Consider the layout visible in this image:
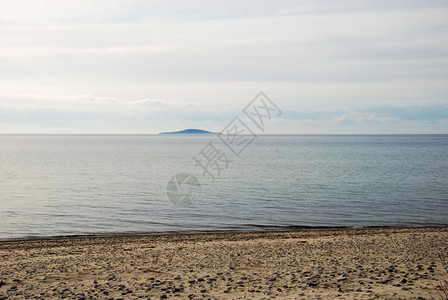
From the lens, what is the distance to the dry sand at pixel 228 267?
10.7m

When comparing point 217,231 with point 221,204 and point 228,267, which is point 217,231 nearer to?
point 221,204

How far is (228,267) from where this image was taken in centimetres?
1369

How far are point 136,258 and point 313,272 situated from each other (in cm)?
671

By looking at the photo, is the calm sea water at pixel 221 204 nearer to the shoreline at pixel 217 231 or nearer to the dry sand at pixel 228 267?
the shoreline at pixel 217 231

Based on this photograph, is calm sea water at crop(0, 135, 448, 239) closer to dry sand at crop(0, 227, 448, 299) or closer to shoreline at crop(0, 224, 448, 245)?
shoreline at crop(0, 224, 448, 245)

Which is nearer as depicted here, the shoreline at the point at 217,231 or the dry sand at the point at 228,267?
the dry sand at the point at 228,267

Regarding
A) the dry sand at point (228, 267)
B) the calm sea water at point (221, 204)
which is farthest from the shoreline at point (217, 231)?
the dry sand at point (228, 267)

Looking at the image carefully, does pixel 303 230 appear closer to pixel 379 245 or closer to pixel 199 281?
pixel 379 245

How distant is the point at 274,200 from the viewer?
110 ft

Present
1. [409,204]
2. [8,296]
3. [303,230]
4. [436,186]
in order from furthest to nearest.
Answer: [436,186] < [409,204] < [303,230] < [8,296]

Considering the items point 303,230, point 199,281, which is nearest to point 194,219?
point 303,230

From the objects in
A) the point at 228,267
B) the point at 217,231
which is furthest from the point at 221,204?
the point at 228,267

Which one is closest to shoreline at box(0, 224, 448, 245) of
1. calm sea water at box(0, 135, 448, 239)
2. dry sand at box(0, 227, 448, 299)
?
calm sea water at box(0, 135, 448, 239)

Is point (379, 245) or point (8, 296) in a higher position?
point (8, 296)
